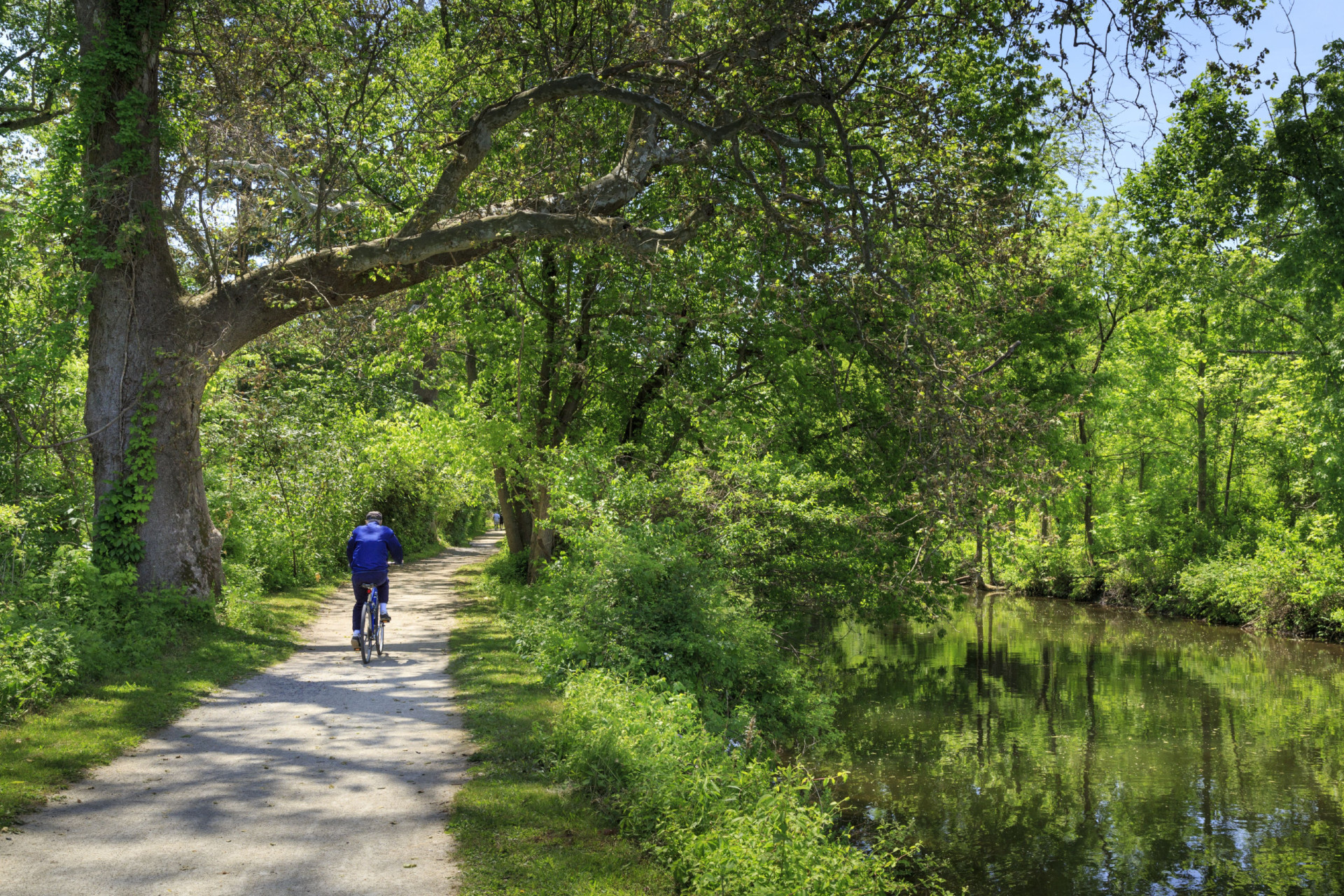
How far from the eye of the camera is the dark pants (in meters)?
12.4

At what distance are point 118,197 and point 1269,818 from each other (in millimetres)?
15393

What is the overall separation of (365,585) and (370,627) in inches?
25.7

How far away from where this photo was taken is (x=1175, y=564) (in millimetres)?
29750

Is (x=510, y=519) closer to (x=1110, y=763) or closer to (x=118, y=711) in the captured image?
(x=1110, y=763)

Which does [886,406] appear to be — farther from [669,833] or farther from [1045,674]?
[1045,674]

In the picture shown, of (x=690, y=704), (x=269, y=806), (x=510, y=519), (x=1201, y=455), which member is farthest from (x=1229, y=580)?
(x=269, y=806)

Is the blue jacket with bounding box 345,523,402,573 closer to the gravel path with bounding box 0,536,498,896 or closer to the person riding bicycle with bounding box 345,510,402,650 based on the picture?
the person riding bicycle with bounding box 345,510,402,650

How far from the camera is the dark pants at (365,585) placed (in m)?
12.4

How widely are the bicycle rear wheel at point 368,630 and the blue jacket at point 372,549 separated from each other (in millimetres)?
465

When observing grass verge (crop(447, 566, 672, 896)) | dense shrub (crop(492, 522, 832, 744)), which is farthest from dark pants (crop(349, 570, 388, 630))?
grass verge (crop(447, 566, 672, 896))

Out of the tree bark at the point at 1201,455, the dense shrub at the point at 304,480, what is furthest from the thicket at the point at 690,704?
the tree bark at the point at 1201,455

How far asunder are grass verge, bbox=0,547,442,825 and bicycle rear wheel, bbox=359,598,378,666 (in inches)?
42.4

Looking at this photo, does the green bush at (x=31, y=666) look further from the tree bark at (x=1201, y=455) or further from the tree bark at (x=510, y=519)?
the tree bark at (x=1201, y=455)

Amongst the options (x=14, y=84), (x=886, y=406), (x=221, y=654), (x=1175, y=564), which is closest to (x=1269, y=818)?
(x=886, y=406)
